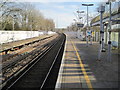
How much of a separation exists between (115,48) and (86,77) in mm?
9808

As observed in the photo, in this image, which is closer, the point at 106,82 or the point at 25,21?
the point at 106,82

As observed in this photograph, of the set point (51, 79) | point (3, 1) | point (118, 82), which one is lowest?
point (51, 79)

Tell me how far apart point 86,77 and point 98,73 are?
Result: 0.87 meters

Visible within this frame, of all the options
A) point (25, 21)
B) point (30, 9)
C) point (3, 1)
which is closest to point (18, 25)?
point (25, 21)

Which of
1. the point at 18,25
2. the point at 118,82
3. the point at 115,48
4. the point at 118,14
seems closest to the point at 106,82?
the point at 118,82

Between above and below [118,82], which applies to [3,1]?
above

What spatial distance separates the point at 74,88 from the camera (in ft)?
Result: 19.9

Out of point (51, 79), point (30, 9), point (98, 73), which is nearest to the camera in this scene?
point (98, 73)

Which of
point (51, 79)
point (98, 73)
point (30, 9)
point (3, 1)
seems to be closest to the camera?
point (98, 73)

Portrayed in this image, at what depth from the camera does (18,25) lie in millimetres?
51125

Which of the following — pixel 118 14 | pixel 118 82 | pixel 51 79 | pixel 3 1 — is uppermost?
pixel 3 1

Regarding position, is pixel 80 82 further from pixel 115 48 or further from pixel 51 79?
pixel 115 48

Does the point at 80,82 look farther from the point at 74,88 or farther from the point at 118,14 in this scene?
the point at 118,14

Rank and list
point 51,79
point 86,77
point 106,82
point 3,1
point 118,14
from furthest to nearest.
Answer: point 3,1
point 118,14
point 51,79
point 86,77
point 106,82
